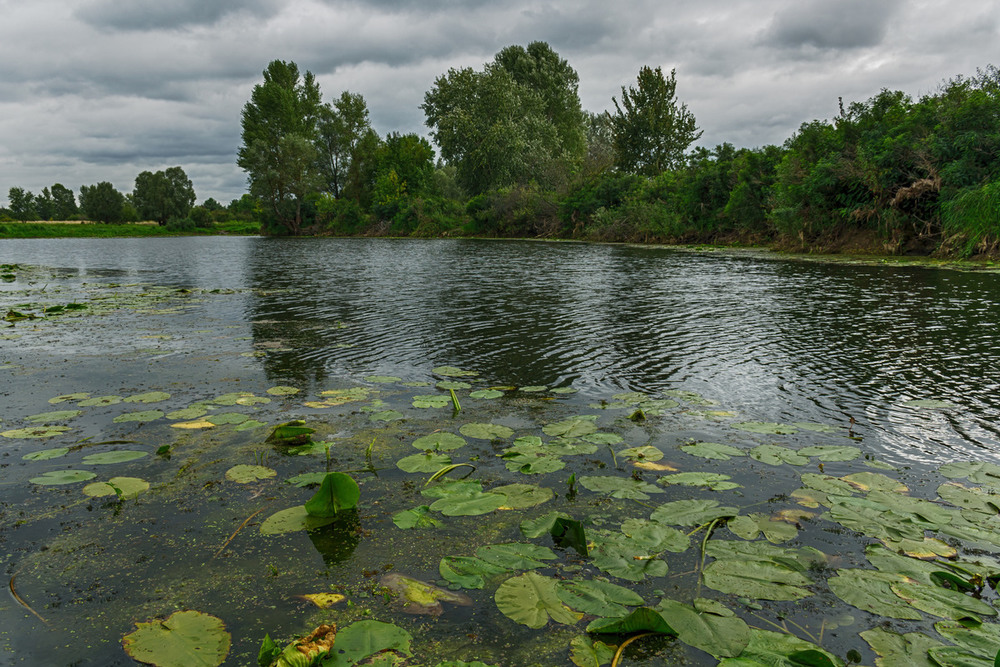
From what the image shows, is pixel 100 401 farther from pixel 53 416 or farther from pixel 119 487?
pixel 119 487

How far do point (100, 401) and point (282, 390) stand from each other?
1.57 m

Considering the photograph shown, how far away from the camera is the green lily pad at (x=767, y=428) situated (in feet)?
14.5

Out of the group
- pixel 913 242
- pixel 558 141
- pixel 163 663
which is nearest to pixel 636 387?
pixel 163 663

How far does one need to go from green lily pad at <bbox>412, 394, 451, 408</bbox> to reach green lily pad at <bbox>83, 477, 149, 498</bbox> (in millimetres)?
2232

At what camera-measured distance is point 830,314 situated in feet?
31.7

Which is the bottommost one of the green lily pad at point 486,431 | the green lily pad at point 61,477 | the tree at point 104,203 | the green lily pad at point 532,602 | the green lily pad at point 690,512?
the green lily pad at point 532,602

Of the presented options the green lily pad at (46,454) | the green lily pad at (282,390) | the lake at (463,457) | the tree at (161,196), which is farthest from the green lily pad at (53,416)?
the tree at (161,196)

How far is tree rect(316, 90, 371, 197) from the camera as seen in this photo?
67812 mm

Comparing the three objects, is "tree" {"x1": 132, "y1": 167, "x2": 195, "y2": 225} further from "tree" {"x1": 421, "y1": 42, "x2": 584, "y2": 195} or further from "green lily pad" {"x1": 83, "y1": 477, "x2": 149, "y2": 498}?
"green lily pad" {"x1": 83, "y1": 477, "x2": 149, "y2": 498}

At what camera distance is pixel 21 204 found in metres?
95.1

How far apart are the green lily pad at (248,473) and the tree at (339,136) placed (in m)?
67.6

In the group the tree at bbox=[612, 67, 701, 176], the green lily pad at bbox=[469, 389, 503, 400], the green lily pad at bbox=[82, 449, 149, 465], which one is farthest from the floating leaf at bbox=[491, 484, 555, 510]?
the tree at bbox=[612, 67, 701, 176]

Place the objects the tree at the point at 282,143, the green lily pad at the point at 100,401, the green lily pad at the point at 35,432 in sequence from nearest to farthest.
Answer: the green lily pad at the point at 35,432 → the green lily pad at the point at 100,401 → the tree at the point at 282,143

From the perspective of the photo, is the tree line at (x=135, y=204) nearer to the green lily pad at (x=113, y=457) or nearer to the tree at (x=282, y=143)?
the tree at (x=282, y=143)
